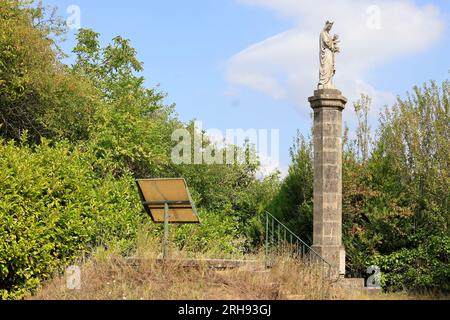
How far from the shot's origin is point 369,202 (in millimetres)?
18812

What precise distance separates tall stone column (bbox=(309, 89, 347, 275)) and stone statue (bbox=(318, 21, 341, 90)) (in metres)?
0.59

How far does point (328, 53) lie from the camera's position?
55.2 ft

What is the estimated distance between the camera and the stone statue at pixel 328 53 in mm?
16625

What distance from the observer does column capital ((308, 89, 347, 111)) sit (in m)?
→ 16.2

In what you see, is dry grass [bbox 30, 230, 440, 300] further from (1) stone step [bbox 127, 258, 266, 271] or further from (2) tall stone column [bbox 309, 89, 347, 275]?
(2) tall stone column [bbox 309, 89, 347, 275]

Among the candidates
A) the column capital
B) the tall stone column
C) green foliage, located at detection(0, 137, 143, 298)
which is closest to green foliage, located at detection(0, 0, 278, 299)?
green foliage, located at detection(0, 137, 143, 298)

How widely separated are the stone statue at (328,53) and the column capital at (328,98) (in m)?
0.41

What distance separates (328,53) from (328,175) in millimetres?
3096

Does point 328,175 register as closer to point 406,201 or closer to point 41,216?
point 406,201

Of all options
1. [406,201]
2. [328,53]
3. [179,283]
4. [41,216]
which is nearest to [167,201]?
[179,283]

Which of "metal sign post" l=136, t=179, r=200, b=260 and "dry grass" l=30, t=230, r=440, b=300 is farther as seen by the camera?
"metal sign post" l=136, t=179, r=200, b=260
